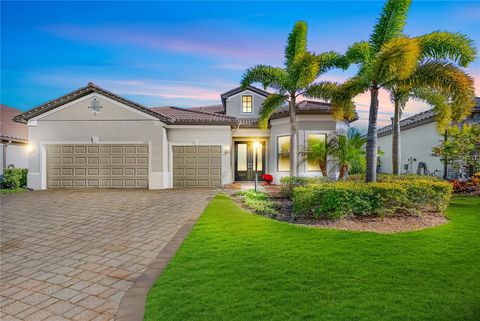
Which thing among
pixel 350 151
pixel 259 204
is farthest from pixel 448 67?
pixel 259 204

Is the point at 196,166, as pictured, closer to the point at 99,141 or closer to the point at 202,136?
the point at 202,136

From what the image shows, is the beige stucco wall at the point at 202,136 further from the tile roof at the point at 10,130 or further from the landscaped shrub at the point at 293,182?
the tile roof at the point at 10,130

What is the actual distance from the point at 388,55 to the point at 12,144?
21.1m

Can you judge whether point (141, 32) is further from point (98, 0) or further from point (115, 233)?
point (115, 233)

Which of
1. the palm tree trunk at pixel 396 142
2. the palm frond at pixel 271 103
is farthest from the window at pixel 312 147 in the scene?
the palm tree trunk at pixel 396 142

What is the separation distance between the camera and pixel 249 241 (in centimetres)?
591

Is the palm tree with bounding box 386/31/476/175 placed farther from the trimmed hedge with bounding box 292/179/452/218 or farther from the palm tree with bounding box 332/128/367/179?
the palm tree with bounding box 332/128/367/179

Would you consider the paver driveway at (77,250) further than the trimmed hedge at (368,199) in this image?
No

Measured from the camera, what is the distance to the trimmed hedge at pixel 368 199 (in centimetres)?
747

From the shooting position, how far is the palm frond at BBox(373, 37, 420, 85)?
824 cm

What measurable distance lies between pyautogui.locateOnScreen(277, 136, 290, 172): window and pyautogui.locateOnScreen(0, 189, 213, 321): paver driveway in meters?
7.74

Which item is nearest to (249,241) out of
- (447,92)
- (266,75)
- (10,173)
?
(447,92)

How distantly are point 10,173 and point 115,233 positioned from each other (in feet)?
43.1

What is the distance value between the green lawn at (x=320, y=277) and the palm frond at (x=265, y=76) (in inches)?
344
